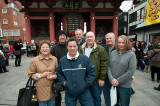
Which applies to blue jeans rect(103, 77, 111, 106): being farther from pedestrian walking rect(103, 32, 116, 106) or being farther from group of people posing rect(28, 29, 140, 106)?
group of people posing rect(28, 29, 140, 106)

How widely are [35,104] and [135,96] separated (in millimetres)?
2865

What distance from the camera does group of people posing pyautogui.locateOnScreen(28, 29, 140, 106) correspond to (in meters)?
1.80

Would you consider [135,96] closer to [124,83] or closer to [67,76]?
[124,83]

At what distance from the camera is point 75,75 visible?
177 cm

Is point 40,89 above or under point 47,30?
under

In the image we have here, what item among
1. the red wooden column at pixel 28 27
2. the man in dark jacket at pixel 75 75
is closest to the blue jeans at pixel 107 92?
the man in dark jacket at pixel 75 75

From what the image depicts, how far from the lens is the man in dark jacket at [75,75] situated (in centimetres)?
177

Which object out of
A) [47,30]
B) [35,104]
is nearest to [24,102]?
[35,104]

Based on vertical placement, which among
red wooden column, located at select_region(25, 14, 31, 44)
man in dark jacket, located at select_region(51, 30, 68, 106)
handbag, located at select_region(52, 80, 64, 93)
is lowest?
handbag, located at select_region(52, 80, 64, 93)

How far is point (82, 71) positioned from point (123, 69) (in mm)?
811

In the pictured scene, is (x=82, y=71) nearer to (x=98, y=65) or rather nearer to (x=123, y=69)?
(x=98, y=65)

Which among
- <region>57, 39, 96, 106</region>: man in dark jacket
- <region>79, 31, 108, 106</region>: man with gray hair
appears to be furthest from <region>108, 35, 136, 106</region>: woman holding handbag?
<region>57, 39, 96, 106</region>: man in dark jacket

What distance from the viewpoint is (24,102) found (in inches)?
72.8

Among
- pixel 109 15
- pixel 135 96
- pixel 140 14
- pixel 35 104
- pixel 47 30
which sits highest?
pixel 140 14
